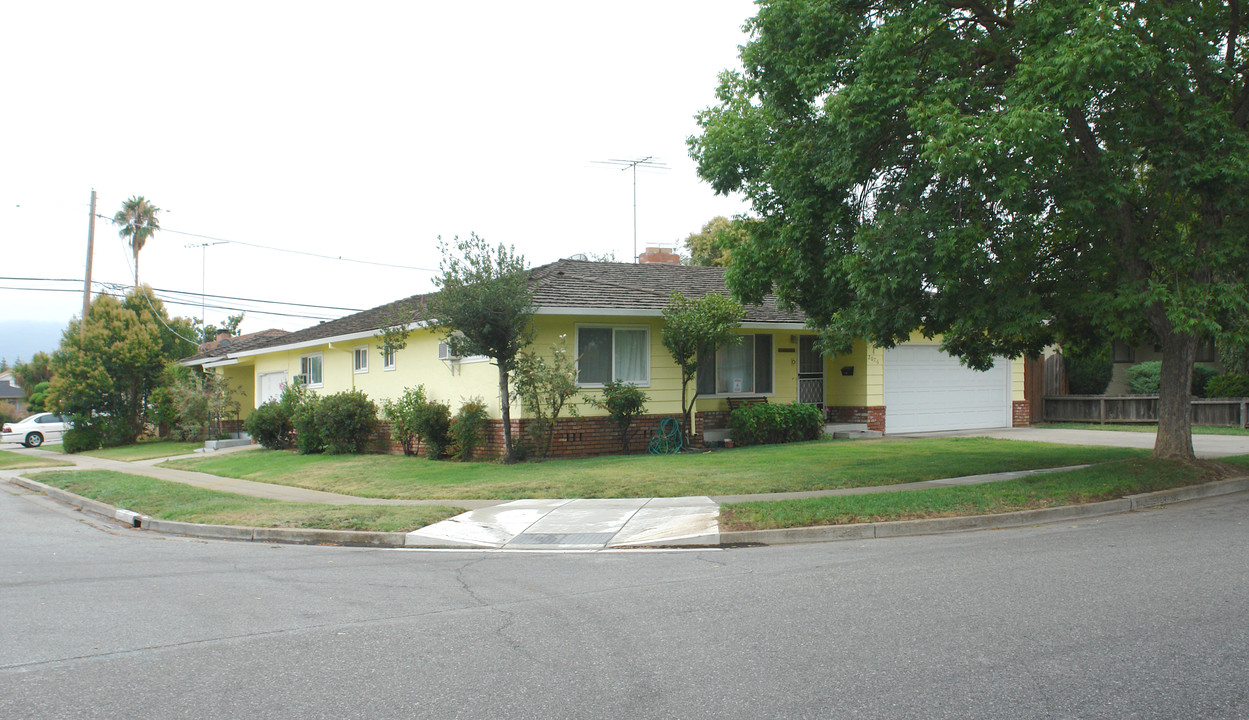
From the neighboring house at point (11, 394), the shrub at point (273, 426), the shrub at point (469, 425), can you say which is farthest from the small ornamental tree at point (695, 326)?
the neighboring house at point (11, 394)

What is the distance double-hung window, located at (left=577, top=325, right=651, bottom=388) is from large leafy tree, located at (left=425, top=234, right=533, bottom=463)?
188 cm

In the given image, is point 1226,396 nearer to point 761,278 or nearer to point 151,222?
point 761,278

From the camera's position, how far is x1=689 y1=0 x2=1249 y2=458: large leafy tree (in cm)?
1024

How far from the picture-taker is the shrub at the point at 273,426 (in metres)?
24.0

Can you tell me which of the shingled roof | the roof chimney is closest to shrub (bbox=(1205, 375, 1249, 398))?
the shingled roof

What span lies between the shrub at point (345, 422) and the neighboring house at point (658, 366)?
1025mm

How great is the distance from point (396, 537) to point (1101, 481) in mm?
9231

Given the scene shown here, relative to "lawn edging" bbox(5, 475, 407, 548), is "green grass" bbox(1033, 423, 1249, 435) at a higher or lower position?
higher

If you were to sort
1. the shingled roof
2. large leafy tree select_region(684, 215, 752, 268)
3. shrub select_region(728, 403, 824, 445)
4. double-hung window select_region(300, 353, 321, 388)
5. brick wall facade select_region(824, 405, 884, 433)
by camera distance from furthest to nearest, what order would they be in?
large leafy tree select_region(684, 215, 752, 268) < double-hung window select_region(300, 353, 321, 388) < brick wall facade select_region(824, 405, 884, 433) < shrub select_region(728, 403, 824, 445) < the shingled roof

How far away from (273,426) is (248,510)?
12657mm

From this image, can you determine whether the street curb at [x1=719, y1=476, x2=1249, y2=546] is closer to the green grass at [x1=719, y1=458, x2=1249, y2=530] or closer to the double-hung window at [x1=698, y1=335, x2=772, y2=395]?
the green grass at [x1=719, y1=458, x2=1249, y2=530]

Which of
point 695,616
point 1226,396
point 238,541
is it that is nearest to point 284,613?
point 695,616

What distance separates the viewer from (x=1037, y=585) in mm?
6812

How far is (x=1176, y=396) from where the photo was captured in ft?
42.7
